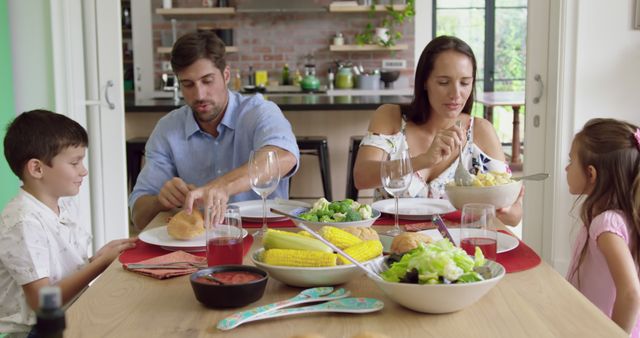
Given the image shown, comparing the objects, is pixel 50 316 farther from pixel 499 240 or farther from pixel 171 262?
pixel 499 240

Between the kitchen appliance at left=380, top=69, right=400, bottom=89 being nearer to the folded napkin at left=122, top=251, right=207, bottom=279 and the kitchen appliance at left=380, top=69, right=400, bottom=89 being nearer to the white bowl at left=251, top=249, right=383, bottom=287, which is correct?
the folded napkin at left=122, top=251, right=207, bottom=279

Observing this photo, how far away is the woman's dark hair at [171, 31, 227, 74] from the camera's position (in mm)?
2426

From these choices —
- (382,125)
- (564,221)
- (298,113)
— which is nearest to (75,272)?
(382,125)

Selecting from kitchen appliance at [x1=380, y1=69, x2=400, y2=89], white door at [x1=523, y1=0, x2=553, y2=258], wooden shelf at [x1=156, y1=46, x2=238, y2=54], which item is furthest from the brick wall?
white door at [x1=523, y1=0, x2=553, y2=258]

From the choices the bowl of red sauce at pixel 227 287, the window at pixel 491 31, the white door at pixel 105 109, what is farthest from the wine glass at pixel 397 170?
the window at pixel 491 31

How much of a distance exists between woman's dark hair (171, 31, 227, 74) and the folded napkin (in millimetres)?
916

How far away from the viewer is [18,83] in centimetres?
349

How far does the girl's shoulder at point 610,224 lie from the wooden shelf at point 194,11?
606 centimetres

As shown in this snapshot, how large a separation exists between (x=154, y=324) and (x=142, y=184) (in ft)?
4.15

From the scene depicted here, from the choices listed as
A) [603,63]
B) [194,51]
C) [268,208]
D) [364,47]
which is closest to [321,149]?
[603,63]

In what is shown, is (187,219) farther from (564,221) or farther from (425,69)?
(564,221)

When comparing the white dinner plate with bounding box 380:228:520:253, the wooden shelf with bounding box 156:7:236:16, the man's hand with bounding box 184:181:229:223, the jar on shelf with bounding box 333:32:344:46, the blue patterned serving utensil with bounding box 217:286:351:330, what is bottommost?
the blue patterned serving utensil with bounding box 217:286:351:330

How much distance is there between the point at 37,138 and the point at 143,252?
1.57ft

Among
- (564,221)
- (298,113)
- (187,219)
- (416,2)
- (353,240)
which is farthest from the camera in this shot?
(416,2)
